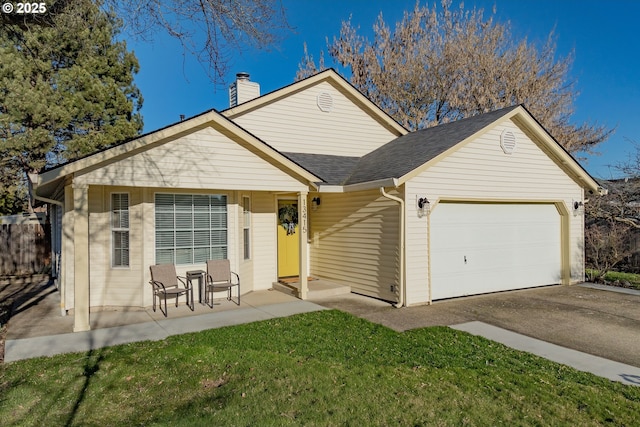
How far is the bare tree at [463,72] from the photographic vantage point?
21141mm

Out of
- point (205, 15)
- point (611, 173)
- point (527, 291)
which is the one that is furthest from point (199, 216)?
point (611, 173)

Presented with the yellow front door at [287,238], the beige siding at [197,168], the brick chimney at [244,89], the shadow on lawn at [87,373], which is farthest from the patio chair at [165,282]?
the brick chimney at [244,89]

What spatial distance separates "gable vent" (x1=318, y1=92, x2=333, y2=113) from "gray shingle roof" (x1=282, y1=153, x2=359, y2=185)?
1.52 metres

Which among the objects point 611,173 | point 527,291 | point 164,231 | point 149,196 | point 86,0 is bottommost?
point 527,291

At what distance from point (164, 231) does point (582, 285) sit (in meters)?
11.1

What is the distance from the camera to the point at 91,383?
4.73 m

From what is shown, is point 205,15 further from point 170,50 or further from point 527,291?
point 527,291

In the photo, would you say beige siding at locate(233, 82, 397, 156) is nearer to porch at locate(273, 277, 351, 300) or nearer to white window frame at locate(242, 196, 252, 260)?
white window frame at locate(242, 196, 252, 260)

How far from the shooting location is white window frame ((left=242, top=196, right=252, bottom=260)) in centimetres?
997

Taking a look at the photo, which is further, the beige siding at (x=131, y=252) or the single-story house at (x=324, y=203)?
the beige siding at (x=131, y=252)

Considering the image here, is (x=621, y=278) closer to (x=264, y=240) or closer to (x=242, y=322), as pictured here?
(x=264, y=240)

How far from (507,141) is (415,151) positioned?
2316 millimetres

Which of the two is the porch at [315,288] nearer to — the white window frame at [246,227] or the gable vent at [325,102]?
the white window frame at [246,227]

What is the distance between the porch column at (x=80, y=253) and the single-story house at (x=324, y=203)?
22 millimetres
